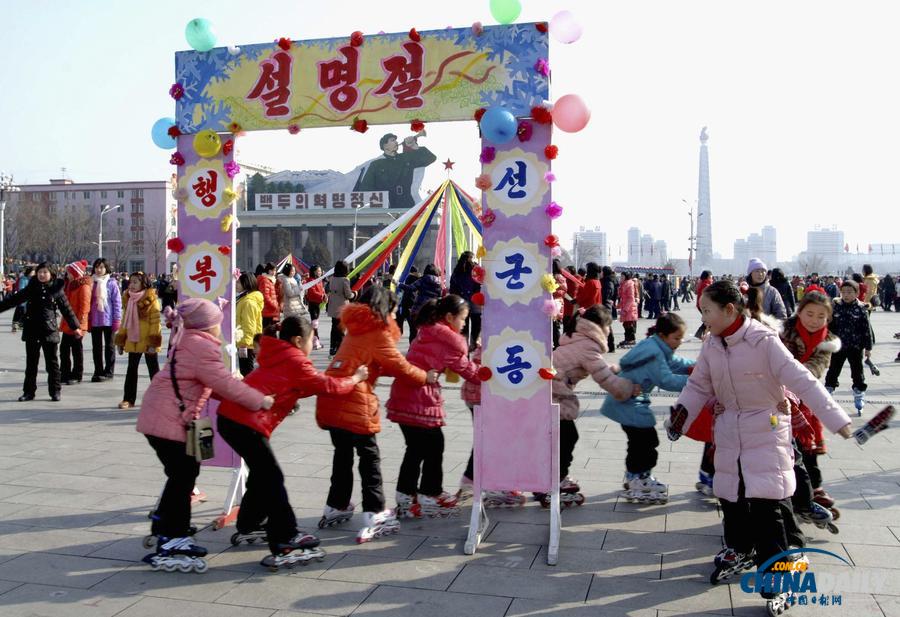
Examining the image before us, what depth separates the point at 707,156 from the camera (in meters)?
136

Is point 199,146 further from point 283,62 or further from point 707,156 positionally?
point 707,156

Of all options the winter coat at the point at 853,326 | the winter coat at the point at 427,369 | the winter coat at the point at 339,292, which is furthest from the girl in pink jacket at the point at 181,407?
the winter coat at the point at 339,292

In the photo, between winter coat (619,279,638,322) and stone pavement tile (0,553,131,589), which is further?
winter coat (619,279,638,322)

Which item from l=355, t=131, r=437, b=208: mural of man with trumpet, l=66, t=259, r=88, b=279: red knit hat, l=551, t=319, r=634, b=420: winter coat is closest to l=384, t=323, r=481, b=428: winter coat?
l=551, t=319, r=634, b=420: winter coat

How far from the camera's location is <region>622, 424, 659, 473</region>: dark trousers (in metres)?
6.07

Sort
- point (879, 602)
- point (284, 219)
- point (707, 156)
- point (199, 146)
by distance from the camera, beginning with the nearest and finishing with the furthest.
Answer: point (879, 602) → point (199, 146) → point (284, 219) → point (707, 156)

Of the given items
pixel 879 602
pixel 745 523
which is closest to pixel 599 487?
pixel 745 523

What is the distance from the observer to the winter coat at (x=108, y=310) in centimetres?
1218

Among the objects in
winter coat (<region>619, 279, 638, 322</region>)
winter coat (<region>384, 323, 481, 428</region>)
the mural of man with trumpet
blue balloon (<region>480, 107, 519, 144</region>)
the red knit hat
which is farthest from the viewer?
the mural of man with trumpet

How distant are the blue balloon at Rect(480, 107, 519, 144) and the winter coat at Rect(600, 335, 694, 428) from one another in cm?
174

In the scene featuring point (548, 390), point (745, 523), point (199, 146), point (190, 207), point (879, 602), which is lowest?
point (879, 602)

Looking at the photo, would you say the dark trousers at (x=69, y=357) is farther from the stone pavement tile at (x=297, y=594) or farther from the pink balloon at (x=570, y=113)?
the pink balloon at (x=570, y=113)

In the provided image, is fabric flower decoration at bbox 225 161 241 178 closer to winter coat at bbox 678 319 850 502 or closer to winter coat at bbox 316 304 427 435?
winter coat at bbox 316 304 427 435

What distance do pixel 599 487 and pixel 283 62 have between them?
3984mm
